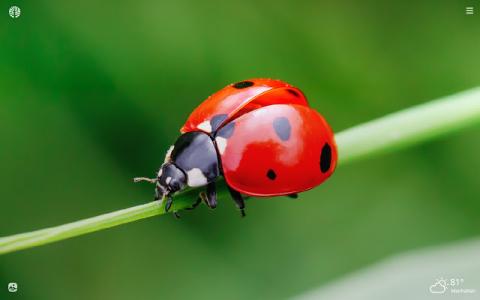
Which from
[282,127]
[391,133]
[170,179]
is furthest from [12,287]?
[391,133]

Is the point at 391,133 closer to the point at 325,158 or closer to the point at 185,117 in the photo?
the point at 325,158

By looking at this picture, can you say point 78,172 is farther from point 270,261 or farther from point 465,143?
point 465,143

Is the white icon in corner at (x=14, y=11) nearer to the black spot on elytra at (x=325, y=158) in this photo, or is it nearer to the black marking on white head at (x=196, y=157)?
the black marking on white head at (x=196, y=157)

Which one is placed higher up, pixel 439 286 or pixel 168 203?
pixel 168 203

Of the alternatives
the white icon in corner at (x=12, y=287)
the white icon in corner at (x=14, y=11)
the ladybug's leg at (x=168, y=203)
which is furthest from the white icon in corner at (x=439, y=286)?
the white icon in corner at (x=14, y=11)

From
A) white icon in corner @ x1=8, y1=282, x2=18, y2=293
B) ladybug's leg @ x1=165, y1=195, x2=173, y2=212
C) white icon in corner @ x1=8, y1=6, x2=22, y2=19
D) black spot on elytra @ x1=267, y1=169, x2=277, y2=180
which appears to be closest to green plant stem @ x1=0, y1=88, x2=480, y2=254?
ladybug's leg @ x1=165, y1=195, x2=173, y2=212

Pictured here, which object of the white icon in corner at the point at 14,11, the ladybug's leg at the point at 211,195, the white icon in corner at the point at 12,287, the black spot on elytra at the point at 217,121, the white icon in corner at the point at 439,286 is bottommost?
the white icon in corner at the point at 12,287

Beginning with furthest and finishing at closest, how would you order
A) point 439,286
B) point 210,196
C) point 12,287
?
1. point 12,287
2. point 210,196
3. point 439,286
